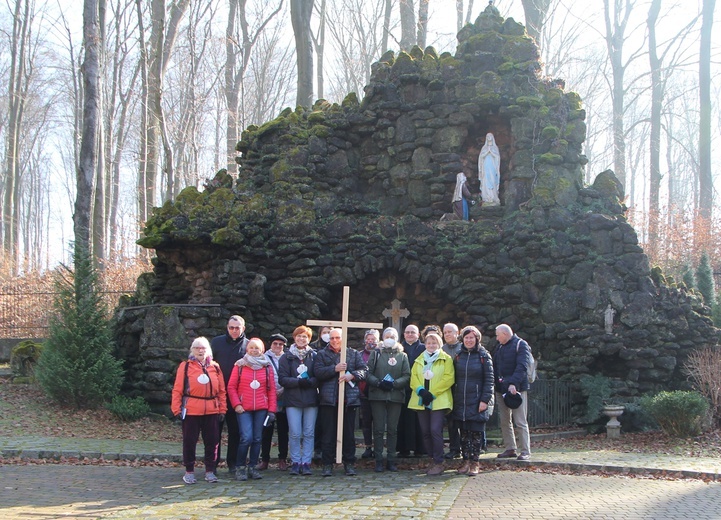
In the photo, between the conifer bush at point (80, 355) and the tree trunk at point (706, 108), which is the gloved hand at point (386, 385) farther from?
the tree trunk at point (706, 108)

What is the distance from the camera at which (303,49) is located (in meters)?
21.8

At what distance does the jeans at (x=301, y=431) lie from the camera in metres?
8.48

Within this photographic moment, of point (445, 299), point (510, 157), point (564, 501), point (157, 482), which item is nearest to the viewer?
point (564, 501)

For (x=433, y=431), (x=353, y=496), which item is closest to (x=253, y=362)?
(x=353, y=496)

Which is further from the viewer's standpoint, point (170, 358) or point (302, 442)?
point (170, 358)

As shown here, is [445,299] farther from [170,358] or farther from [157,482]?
[157,482]

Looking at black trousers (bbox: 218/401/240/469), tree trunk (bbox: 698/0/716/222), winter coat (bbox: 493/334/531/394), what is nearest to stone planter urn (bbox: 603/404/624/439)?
winter coat (bbox: 493/334/531/394)

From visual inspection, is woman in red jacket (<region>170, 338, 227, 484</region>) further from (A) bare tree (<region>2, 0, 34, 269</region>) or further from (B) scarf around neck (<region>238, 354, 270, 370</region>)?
(A) bare tree (<region>2, 0, 34, 269</region>)

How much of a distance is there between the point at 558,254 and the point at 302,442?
24.1 ft

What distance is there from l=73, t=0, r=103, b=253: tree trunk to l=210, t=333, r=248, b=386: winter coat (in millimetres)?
7623

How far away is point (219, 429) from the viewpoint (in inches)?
330

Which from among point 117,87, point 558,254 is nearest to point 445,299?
point 558,254

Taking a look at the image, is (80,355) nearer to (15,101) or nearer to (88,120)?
(88,120)

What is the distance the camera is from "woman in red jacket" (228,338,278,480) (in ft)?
27.1
